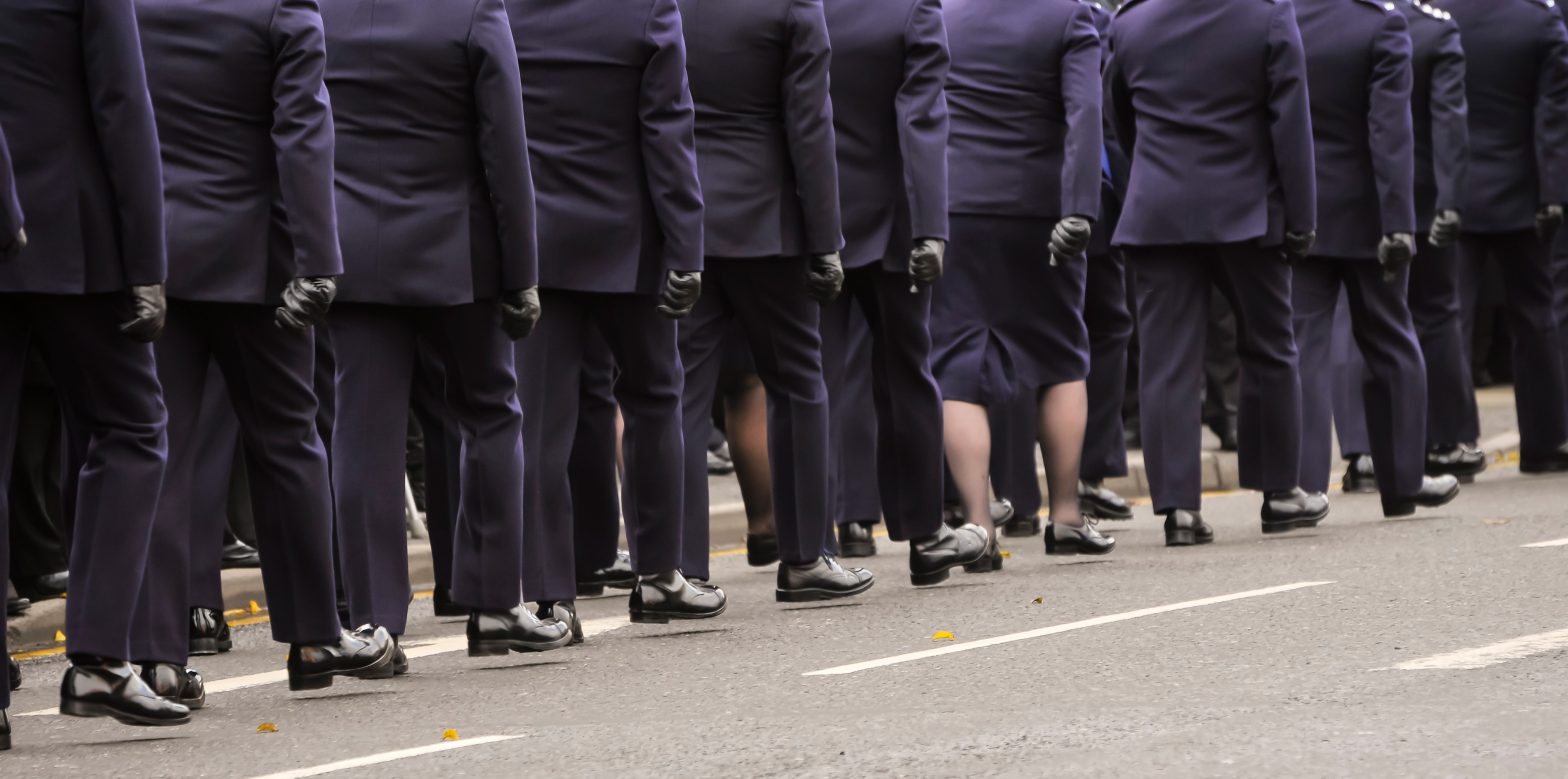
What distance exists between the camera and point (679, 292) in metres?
8.38

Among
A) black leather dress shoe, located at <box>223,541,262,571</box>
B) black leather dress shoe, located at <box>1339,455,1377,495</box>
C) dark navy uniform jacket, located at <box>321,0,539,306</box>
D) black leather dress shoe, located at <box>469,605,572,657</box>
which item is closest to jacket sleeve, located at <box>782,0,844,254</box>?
dark navy uniform jacket, located at <box>321,0,539,306</box>

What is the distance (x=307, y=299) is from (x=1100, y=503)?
5.95 m

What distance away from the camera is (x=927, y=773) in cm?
552

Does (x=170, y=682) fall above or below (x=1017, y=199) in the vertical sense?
below

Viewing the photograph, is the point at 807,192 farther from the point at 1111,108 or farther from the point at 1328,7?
the point at 1328,7

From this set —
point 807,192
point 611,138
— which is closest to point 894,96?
point 807,192

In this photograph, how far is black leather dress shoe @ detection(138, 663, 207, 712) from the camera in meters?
7.07

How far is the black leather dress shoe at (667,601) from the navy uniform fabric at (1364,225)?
3.72m

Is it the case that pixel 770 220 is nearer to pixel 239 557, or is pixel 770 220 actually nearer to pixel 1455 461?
pixel 239 557

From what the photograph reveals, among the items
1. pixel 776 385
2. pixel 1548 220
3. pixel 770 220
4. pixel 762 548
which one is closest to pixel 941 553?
pixel 776 385

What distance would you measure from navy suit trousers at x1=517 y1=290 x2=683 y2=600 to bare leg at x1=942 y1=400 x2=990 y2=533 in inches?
59.3

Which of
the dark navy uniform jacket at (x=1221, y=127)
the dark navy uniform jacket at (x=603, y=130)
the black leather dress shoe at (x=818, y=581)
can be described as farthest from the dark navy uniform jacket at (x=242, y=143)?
the dark navy uniform jacket at (x=1221, y=127)

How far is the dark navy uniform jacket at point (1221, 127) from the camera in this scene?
35.6ft

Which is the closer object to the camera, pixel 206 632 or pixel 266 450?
pixel 266 450
